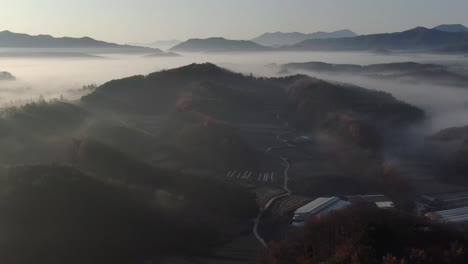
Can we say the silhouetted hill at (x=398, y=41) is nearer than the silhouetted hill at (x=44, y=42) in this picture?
No

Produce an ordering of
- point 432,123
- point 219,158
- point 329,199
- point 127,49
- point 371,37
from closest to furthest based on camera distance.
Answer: point 329,199
point 219,158
point 432,123
point 127,49
point 371,37

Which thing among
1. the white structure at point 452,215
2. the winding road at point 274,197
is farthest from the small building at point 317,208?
the white structure at point 452,215

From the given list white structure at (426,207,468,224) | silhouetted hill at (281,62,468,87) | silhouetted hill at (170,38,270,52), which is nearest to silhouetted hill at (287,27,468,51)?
silhouetted hill at (170,38,270,52)

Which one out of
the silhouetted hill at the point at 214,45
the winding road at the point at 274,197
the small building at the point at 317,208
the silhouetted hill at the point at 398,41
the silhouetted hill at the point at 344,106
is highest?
the silhouetted hill at the point at 398,41

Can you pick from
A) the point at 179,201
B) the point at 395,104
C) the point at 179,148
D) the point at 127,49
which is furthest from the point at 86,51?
the point at 179,201

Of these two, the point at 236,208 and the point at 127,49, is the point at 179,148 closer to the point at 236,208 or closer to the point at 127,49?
the point at 236,208

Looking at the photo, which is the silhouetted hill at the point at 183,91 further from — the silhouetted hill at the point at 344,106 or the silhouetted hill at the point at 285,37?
the silhouetted hill at the point at 285,37

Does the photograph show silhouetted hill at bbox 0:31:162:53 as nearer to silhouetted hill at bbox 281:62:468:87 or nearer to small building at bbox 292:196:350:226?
silhouetted hill at bbox 281:62:468:87
